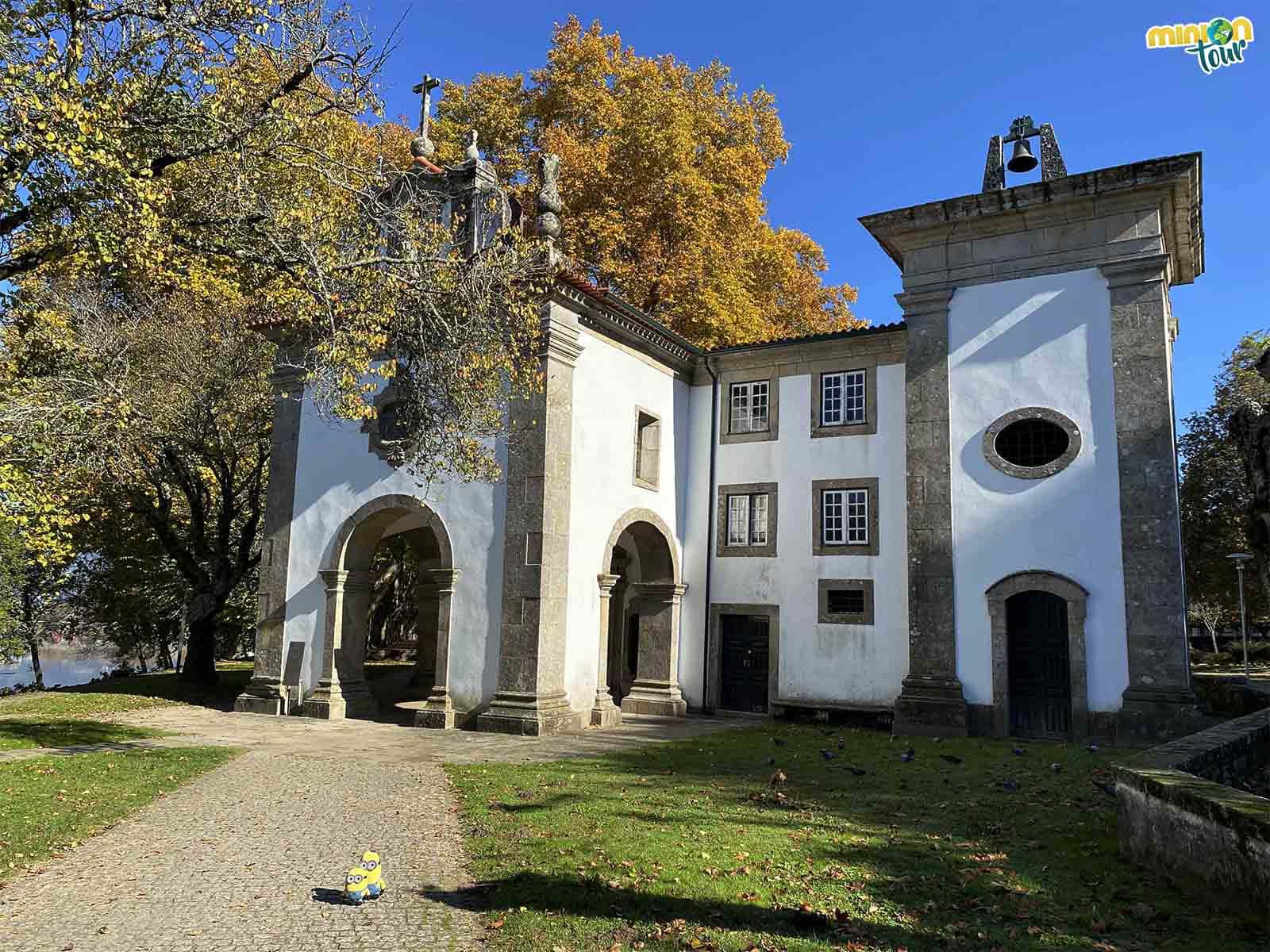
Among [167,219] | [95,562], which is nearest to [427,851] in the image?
[167,219]

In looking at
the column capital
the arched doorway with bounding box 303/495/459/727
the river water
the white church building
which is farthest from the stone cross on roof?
the river water

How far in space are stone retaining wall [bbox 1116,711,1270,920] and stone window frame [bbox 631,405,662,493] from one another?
11.2 metres

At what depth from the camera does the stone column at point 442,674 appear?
14938 mm

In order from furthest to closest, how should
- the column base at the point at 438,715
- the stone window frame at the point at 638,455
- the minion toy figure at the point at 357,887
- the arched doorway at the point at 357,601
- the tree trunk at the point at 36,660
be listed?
1. the tree trunk at the point at 36,660
2. the stone window frame at the point at 638,455
3. the arched doorway at the point at 357,601
4. the column base at the point at 438,715
5. the minion toy figure at the point at 357,887

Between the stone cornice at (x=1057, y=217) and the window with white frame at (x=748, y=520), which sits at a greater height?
the stone cornice at (x=1057, y=217)

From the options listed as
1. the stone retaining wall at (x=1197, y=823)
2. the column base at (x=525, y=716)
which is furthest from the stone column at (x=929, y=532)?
the stone retaining wall at (x=1197, y=823)

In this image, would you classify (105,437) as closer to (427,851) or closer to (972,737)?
(427,851)

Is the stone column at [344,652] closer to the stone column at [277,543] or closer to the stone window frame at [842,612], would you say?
the stone column at [277,543]

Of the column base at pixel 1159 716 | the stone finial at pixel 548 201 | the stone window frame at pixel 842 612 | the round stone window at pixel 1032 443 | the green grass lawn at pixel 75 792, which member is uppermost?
the stone finial at pixel 548 201

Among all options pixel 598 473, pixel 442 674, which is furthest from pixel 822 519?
pixel 442 674

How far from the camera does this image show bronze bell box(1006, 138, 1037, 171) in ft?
54.8

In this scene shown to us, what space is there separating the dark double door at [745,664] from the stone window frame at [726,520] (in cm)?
137

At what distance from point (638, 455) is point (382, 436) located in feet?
17.2

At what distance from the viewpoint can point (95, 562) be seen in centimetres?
2347
